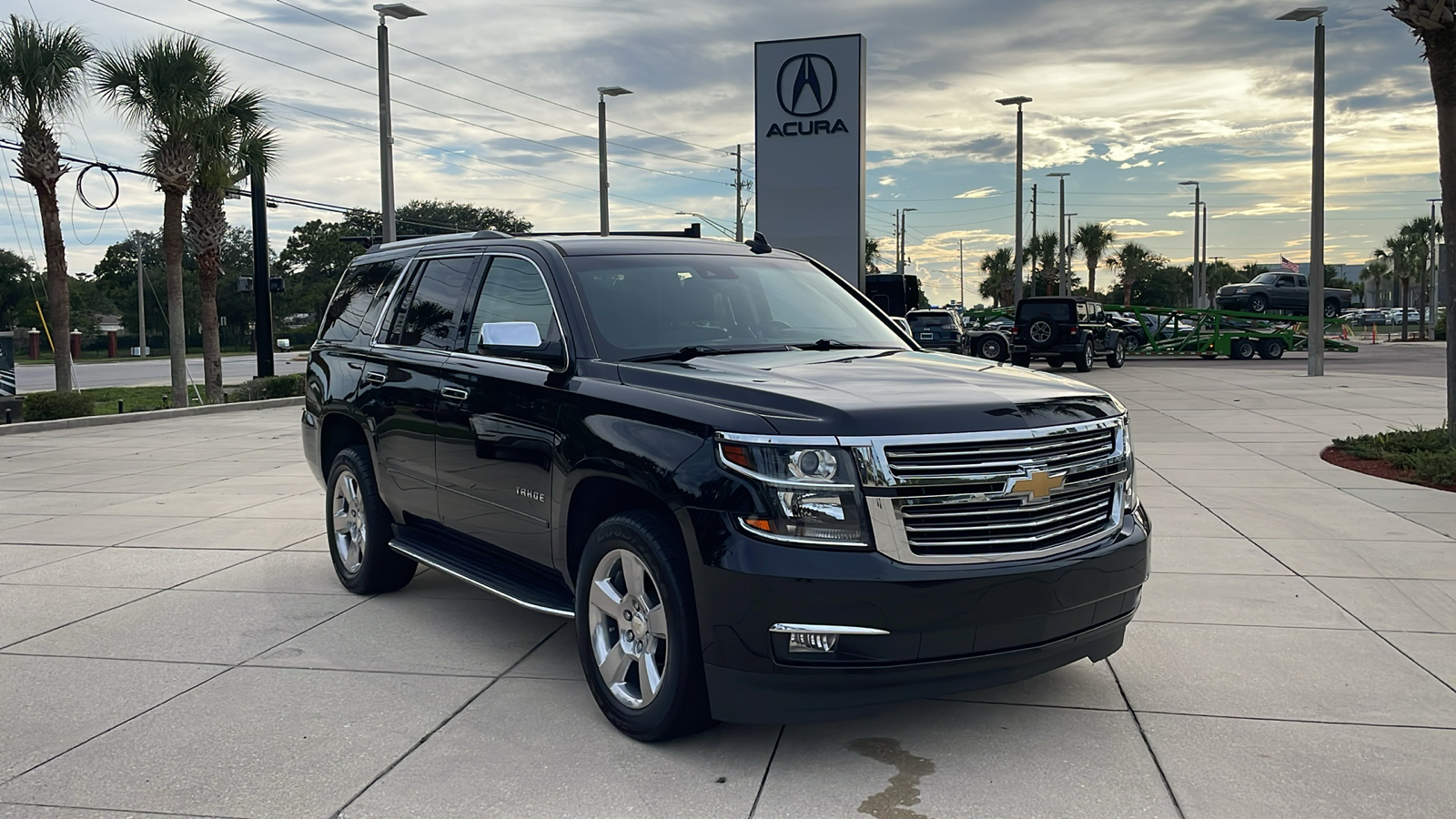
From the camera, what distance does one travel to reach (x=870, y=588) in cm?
361

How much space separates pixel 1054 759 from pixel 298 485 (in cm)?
876

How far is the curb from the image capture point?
17.9 m

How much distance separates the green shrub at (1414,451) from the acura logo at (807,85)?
1195 cm

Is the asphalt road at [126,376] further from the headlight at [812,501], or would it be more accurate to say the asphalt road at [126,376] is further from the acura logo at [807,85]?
the headlight at [812,501]

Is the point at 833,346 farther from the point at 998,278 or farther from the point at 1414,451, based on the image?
the point at 998,278

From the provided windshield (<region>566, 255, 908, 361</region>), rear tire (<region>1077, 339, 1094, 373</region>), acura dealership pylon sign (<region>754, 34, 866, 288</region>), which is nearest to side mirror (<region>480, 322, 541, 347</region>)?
windshield (<region>566, 255, 908, 361</region>)

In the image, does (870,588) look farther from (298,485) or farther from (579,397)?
(298,485)

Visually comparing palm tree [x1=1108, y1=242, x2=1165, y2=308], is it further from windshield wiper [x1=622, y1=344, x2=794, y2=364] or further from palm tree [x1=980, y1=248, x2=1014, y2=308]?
windshield wiper [x1=622, y1=344, x2=794, y2=364]

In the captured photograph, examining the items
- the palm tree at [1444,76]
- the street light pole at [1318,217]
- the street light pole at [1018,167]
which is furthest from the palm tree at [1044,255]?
the palm tree at [1444,76]

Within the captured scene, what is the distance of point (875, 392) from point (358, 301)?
404 centimetres

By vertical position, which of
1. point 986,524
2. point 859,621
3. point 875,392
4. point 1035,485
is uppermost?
point 875,392

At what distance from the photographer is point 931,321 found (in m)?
29.6

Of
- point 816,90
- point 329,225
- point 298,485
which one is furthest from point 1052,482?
point 329,225

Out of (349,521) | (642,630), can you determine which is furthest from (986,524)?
(349,521)
